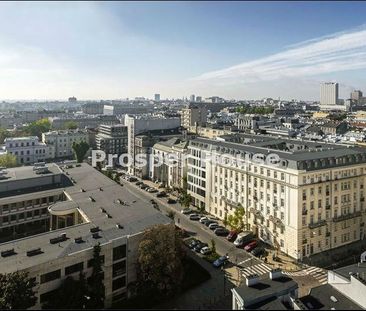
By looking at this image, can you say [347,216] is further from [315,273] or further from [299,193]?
[315,273]

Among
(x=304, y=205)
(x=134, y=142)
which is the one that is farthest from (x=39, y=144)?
(x=304, y=205)

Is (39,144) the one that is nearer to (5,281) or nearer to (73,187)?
(73,187)

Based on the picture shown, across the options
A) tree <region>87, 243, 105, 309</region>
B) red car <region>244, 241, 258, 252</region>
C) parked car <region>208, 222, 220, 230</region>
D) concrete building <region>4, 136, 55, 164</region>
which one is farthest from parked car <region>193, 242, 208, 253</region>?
concrete building <region>4, 136, 55, 164</region>

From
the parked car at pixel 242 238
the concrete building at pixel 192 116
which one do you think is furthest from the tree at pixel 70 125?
the parked car at pixel 242 238

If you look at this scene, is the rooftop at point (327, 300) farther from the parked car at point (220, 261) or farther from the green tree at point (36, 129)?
the green tree at point (36, 129)

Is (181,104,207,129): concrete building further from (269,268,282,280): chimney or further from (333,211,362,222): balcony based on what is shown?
(269,268,282,280): chimney

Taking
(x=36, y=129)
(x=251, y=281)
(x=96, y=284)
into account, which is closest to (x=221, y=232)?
(x=96, y=284)

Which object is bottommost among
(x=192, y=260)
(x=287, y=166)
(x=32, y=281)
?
(x=192, y=260)
